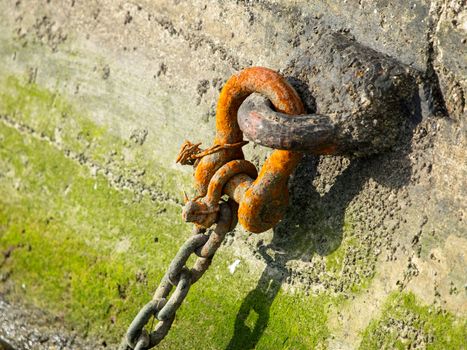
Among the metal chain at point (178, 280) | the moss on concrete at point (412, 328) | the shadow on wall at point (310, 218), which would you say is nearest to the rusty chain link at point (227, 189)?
the metal chain at point (178, 280)

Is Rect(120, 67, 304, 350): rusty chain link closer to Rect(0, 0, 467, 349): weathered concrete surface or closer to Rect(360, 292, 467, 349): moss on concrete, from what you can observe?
Rect(0, 0, 467, 349): weathered concrete surface

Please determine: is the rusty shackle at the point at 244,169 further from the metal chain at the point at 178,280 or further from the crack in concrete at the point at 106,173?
the crack in concrete at the point at 106,173

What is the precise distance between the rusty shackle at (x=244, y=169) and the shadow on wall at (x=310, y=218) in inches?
4.8

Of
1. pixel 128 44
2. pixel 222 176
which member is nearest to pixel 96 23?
pixel 128 44

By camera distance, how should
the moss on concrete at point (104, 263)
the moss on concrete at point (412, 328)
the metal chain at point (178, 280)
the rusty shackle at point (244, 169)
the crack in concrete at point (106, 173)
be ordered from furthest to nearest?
the crack in concrete at point (106, 173) → the moss on concrete at point (104, 263) → the metal chain at point (178, 280) → the rusty shackle at point (244, 169) → the moss on concrete at point (412, 328)

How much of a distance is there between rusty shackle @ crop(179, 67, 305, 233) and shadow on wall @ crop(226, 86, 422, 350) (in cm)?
12

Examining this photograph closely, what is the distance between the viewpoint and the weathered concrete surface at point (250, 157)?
238 cm

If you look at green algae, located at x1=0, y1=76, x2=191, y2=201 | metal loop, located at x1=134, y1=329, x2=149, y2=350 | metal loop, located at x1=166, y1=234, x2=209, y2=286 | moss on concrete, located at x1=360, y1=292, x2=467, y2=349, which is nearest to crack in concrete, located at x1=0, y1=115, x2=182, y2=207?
green algae, located at x1=0, y1=76, x2=191, y2=201

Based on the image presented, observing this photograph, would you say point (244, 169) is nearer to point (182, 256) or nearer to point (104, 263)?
point (182, 256)

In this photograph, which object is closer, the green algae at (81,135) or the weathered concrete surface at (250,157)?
the weathered concrete surface at (250,157)

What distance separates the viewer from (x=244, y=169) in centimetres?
262

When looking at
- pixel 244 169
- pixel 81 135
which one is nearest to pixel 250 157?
pixel 244 169

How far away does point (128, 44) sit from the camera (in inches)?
132

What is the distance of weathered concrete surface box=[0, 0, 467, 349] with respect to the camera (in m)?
2.38
